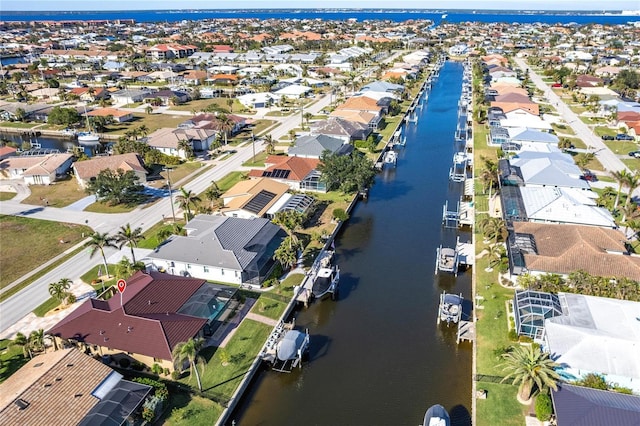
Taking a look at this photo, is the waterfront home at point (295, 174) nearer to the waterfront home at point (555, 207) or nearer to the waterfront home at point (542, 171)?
the waterfront home at point (555, 207)

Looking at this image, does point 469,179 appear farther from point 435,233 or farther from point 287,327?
point 287,327

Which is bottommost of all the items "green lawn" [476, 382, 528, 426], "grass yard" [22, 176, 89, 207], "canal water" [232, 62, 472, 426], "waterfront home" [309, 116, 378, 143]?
"canal water" [232, 62, 472, 426]

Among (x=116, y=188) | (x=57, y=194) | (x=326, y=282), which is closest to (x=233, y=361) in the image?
(x=326, y=282)

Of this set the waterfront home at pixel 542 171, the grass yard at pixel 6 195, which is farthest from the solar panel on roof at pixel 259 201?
the grass yard at pixel 6 195

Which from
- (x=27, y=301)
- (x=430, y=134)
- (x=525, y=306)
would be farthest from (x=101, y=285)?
(x=430, y=134)

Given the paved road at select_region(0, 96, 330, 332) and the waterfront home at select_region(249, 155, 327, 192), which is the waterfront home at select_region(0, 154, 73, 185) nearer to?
the paved road at select_region(0, 96, 330, 332)

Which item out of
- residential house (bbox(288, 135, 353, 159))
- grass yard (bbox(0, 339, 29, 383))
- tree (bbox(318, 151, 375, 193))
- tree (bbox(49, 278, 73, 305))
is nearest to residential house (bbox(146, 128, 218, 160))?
residential house (bbox(288, 135, 353, 159))
